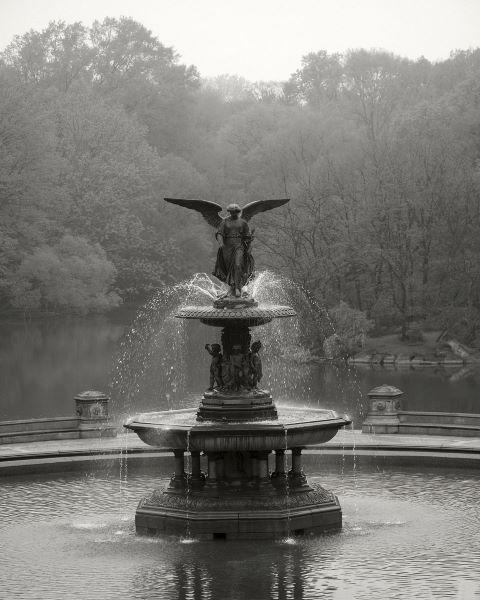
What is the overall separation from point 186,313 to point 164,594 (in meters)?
6.49

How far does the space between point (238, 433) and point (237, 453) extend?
1.02m

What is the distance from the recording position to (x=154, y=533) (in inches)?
961

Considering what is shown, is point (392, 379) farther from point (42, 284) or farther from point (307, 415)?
point (307, 415)

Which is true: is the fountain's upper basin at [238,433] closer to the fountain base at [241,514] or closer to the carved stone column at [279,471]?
the carved stone column at [279,471]

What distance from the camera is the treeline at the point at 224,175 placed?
75.7 meters

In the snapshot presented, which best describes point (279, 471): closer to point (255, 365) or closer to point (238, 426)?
point (238, 426)

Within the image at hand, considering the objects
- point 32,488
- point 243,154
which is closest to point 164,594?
point 32,488

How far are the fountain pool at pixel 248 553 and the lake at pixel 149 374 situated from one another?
19.0m

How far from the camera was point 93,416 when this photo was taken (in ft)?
118

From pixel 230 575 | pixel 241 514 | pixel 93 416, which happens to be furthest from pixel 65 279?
pixel 230 575

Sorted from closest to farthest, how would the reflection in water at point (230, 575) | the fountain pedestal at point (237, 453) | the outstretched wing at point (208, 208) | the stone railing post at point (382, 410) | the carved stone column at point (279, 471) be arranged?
the reflection in water at point (230, 575) < the fountain pedestal at point (237, 453) < the carved stone column at point (279, 471) < the outstretched wing at point (208, 208) < the stone railing post at point (382, 410)

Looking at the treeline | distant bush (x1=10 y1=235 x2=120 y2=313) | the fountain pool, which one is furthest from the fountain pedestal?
distant bush (x1=10 y1=235 x2=120 y2=313)

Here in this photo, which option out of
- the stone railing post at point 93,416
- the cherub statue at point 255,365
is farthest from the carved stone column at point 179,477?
the stone railing post at point 93,416

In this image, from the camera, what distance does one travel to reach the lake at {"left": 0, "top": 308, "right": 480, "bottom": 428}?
175ft
